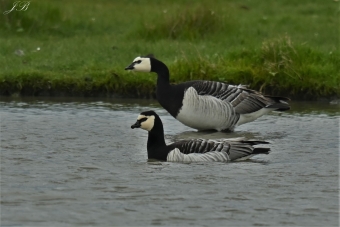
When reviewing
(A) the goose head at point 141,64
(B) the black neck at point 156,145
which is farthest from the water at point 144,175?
(A) the goose head at point 141,64

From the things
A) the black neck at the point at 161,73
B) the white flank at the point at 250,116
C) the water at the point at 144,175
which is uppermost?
the black neck at the point at 161,73

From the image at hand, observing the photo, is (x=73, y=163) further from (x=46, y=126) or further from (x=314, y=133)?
(x=314, y=133)

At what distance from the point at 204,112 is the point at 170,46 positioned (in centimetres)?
551

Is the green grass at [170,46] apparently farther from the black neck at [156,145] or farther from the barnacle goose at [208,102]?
the black neck at [156,145]

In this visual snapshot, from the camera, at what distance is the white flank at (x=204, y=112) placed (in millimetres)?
13773

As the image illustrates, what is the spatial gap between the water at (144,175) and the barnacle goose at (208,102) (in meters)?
0.23

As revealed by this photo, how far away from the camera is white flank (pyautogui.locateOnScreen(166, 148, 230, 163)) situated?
1159 cm

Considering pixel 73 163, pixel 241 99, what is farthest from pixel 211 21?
pixel 73 163

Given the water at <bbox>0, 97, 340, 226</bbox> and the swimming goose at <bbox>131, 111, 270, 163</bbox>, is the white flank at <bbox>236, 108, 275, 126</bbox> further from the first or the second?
the swimming goose at <bbox>131, 111, 270, 163</bbox>

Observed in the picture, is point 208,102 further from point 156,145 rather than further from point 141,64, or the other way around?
point 156,145

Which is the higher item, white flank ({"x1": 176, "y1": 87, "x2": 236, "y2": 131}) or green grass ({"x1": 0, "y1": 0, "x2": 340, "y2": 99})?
green grass ({"x1": 0, "y1": 0, "x2": 340, "y2": 99})

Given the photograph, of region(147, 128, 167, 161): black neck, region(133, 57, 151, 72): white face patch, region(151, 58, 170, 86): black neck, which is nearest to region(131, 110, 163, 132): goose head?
region(147, 128, 167, 161): black neck

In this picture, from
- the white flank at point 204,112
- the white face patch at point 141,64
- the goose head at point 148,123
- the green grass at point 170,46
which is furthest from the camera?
the green grass at point 170,46

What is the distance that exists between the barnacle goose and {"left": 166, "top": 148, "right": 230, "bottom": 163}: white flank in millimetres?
2134
